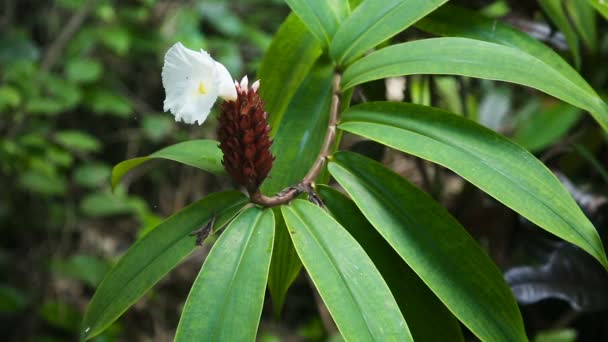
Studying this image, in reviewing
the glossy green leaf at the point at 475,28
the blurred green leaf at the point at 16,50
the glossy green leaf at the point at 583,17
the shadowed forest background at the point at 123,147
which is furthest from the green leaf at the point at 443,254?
the blurred green leaf at the point at 16,50

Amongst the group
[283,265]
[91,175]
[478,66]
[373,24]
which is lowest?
[283,265]

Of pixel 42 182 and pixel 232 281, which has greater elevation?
pixel 42 182

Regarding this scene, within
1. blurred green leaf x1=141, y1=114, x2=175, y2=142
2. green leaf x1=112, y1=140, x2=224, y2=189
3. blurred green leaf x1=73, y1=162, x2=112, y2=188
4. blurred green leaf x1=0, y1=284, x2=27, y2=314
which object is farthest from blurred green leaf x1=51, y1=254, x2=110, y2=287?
green leaf x1=112, y1=140, x2=224, y2=189

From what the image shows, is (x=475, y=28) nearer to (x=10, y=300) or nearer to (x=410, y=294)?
(x=410, y=294)

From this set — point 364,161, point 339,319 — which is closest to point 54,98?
point 364,161

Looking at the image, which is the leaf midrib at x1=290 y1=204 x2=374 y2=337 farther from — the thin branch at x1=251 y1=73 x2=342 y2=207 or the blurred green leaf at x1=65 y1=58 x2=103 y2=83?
the blurred green leaf at x1=65 y1=58 x2=103 y2=83

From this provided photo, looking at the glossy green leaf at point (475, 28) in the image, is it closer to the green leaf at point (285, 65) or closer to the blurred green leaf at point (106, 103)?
the green leaf at point (285, 65)

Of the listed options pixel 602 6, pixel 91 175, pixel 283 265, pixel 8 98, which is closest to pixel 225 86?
pixel 283 265
